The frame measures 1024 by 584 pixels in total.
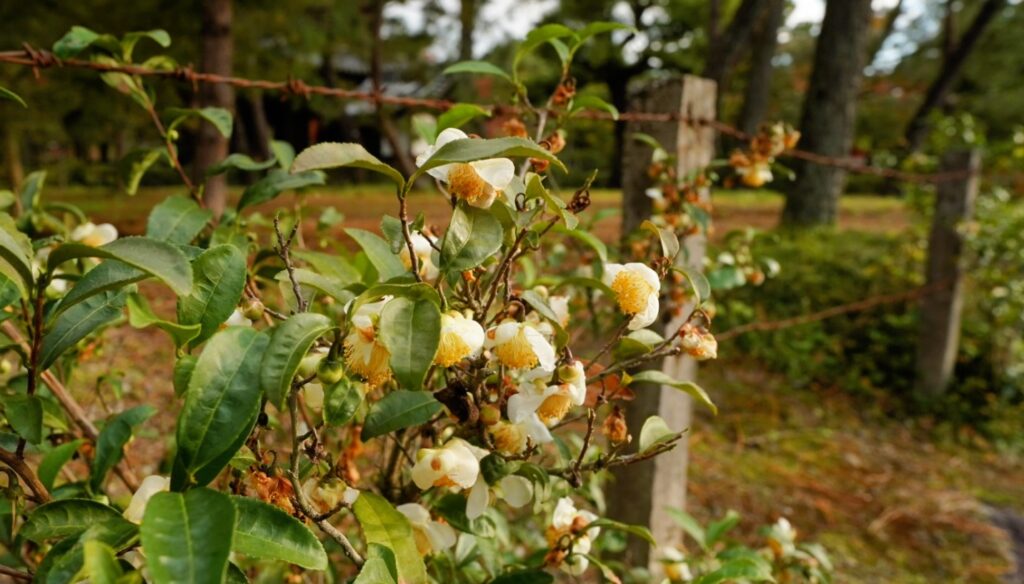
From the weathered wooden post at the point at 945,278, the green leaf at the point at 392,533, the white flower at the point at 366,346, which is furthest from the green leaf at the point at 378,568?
the weathered wooden post at the point at 945,278

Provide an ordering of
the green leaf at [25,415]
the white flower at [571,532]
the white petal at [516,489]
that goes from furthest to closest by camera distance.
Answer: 1. the white flower at [571,532]
2. the white petal at [516,489]
3. the green leaf at [25,415]

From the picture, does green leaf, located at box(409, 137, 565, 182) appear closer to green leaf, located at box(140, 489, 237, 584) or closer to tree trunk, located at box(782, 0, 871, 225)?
green leaf, located at box(140, 489, 237, 584)

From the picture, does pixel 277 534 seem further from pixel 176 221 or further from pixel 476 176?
pixel 176 221

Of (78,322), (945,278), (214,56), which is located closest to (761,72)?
(945,278)

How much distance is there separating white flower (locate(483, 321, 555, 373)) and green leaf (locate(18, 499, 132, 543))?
0.89ft

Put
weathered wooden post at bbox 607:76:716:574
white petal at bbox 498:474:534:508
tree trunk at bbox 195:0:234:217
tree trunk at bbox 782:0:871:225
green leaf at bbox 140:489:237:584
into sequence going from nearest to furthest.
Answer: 1. green leaf at bbox 140:489:237:584
2. white petal at bbox 498:474:534:508
3. weathered wooden post at bbox 607:76:716:574
4. tree trunk at bbox 195:0:234:217
5. tree trunk at bbox 782:0:871:225

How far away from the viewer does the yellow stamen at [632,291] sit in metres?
0.53

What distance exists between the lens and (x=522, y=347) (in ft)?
1.57

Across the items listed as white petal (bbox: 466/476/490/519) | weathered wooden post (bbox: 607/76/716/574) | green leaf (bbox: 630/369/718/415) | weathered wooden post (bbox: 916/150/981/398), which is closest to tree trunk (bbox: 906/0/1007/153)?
weathered wooden post (bbox: 916/150/981/398)

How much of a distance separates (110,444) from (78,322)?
23cm

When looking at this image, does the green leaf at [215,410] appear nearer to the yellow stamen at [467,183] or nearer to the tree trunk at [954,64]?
the yellow stamen at [467,183]

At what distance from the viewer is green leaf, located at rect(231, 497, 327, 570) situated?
389 mm

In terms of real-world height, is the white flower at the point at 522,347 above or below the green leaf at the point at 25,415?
above

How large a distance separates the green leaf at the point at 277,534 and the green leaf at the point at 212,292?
0.39 ft
